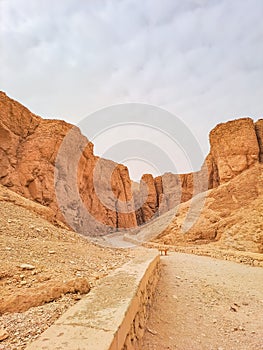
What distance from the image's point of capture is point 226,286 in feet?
21.0

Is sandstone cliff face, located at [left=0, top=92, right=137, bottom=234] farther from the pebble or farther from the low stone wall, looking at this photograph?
the low stone wall

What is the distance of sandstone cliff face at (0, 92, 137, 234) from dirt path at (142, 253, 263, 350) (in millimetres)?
12713

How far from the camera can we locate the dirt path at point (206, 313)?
3420 mm

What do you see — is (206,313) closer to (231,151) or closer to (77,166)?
(77,166)

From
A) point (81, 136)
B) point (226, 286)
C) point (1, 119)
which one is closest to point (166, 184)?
point (81, 136)

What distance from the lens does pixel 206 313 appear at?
4527 millimetres

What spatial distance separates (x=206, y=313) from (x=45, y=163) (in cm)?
1600

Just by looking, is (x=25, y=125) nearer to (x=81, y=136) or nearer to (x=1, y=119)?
(x=1, y=119)

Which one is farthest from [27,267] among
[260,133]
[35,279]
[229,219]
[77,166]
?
[260,133]

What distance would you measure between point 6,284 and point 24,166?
49.2 ft

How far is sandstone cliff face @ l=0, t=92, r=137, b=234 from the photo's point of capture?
16484 millimetres

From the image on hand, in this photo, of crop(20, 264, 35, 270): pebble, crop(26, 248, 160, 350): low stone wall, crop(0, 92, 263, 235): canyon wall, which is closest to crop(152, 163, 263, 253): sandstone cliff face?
crop(0, 92, 263, 235): canyon wall

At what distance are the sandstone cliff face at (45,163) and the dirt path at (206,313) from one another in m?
12.7

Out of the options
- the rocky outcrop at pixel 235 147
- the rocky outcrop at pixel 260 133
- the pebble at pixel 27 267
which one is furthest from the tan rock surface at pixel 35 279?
the rocky outcrop at pixel 260 133
